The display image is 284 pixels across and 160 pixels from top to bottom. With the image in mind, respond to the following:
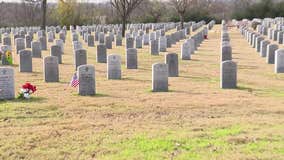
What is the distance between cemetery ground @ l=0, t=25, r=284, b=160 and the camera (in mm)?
7289

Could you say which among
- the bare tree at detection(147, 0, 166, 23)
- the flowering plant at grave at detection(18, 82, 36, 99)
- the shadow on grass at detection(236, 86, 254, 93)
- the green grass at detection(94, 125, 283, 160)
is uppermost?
the bare tree at detection(147, 0, 166, 23)

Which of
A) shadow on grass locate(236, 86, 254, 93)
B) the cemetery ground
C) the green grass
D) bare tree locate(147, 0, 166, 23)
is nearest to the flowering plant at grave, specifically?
the cemetery ground

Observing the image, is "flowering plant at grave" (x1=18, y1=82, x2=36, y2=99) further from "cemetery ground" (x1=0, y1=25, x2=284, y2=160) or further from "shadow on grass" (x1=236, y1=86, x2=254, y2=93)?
"shadow on grass" (x1=236, y1=86, x2=254, y2=93)

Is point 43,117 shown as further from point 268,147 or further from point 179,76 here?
point 179,76

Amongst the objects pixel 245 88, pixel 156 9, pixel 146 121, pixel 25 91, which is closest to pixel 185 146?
pixel 146 121

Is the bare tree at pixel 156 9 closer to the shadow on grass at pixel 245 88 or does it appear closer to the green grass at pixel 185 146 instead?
the shadow on grass at pixel 245 88

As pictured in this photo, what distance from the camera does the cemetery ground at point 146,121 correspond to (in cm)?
729

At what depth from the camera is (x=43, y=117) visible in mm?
9742

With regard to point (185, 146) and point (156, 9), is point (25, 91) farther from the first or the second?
point (156, 9)

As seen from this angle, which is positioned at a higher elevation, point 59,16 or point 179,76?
point 59,16

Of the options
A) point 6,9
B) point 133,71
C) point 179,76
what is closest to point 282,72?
point 179,76

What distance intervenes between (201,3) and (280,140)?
68746 mm

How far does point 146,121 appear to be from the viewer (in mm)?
9328

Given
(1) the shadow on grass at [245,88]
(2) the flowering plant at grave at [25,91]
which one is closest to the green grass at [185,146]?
(2) the flowering plant at grave at [25,91]
